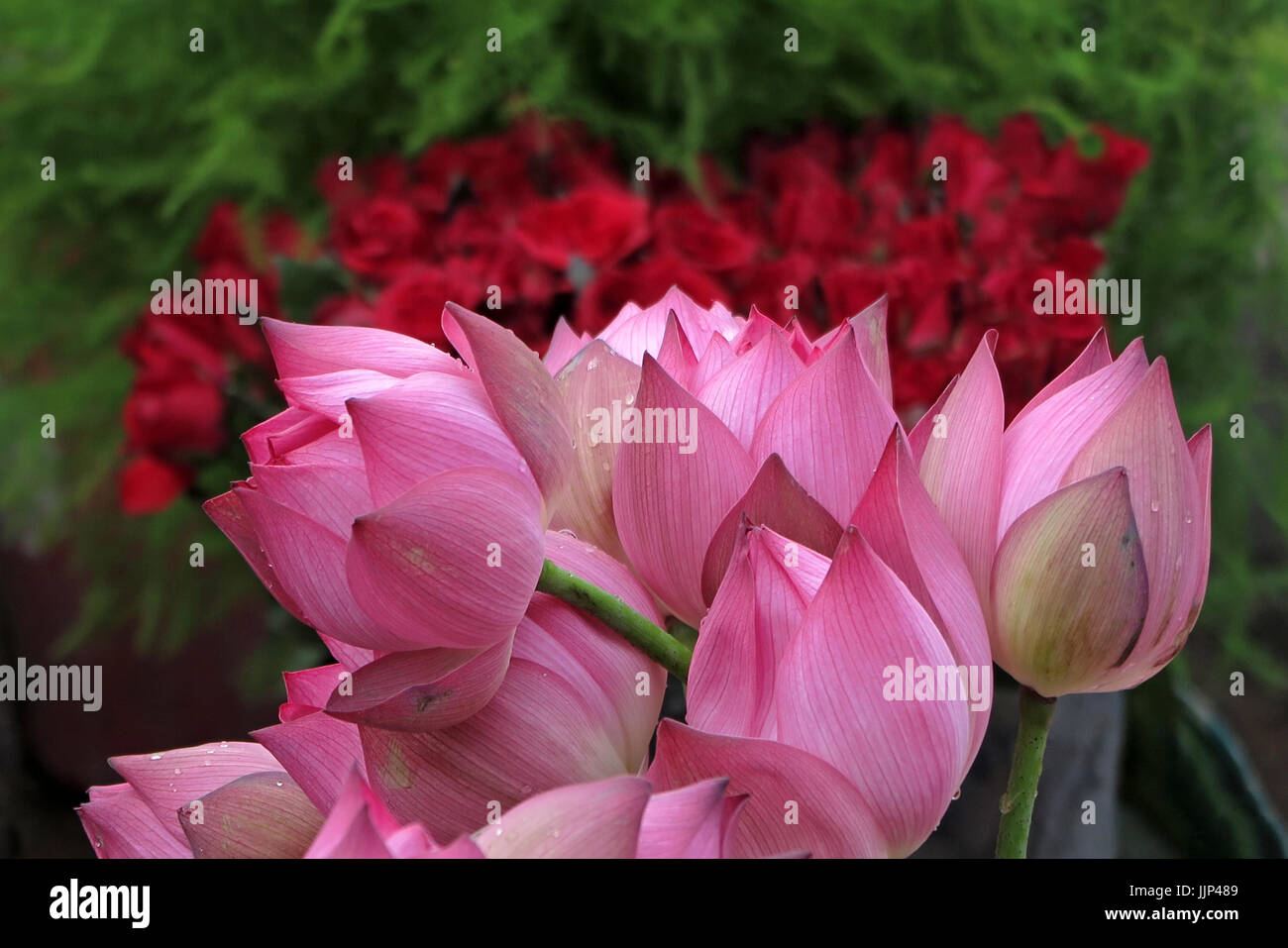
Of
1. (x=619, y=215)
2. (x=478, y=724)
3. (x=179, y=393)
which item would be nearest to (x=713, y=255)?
(x=619, y=215)

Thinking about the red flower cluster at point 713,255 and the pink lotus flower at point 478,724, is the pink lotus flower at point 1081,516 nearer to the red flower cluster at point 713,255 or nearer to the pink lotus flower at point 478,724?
the pink lotus flower at point 478,724

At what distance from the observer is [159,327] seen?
42 cm

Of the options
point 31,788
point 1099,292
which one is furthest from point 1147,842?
point 31,788

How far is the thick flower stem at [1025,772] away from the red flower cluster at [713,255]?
256 millimetres

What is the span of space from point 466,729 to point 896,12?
469mm

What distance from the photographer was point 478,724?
0.37 feet

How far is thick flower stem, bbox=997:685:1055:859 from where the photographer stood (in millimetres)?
126

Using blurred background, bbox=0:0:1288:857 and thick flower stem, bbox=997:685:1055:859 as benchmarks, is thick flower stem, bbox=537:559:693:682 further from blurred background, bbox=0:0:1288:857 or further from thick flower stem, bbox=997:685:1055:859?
blurred background, bbox=0:0:1288:857

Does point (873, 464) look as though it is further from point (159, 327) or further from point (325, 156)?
point (325, 156)

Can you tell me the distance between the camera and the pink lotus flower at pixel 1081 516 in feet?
0.37

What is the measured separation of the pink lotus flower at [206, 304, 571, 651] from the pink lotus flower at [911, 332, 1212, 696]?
45 millimetres

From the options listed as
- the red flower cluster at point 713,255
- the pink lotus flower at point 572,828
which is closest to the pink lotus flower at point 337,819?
the pink lotus flower at point 572,828

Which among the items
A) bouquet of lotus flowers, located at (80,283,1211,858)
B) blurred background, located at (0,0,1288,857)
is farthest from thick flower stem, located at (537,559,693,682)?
blurred background, located at (0,0,1288,857)
